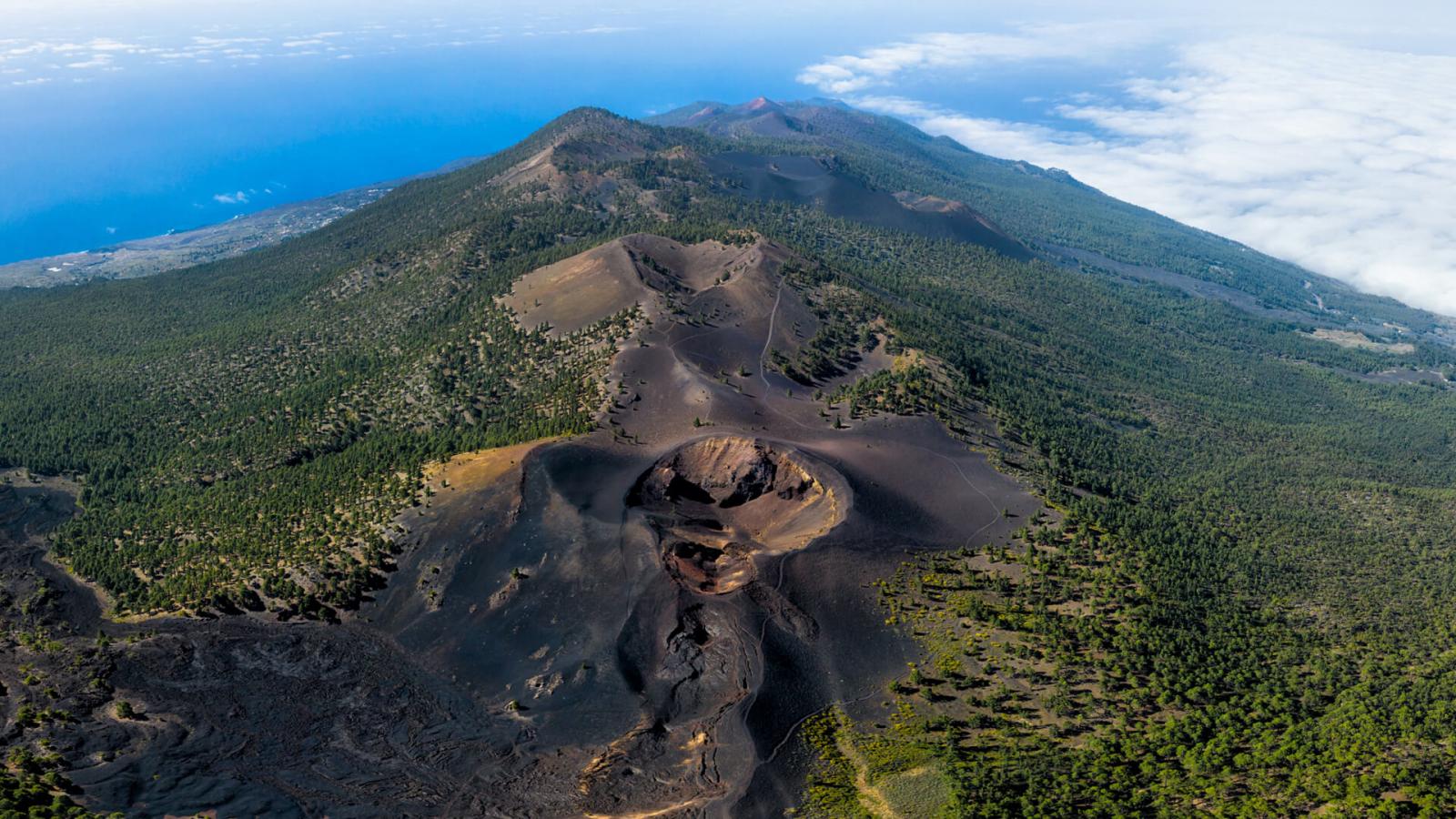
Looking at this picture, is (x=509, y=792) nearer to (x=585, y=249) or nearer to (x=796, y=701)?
(x=796, y=701)

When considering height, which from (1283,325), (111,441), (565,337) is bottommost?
(1283,325)

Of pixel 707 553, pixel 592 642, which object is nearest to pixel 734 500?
pixel 707 553

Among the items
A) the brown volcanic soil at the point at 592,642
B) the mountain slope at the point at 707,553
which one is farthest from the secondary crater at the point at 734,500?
the mountain slope at the point at 707,553

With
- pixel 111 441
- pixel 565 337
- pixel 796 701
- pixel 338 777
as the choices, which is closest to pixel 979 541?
pixel 796 701

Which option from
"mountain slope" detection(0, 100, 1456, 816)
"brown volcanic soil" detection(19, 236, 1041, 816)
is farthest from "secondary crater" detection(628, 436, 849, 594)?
"mountain slope" detection(0, 100, 1456, 816)

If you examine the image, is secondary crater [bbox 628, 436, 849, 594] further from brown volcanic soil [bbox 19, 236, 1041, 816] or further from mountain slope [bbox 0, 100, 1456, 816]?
mountain slope [bbox 0, 100, 1456, 816]

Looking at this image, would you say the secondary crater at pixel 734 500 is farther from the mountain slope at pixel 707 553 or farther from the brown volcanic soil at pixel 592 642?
the mountain slope at pixel 707 553
